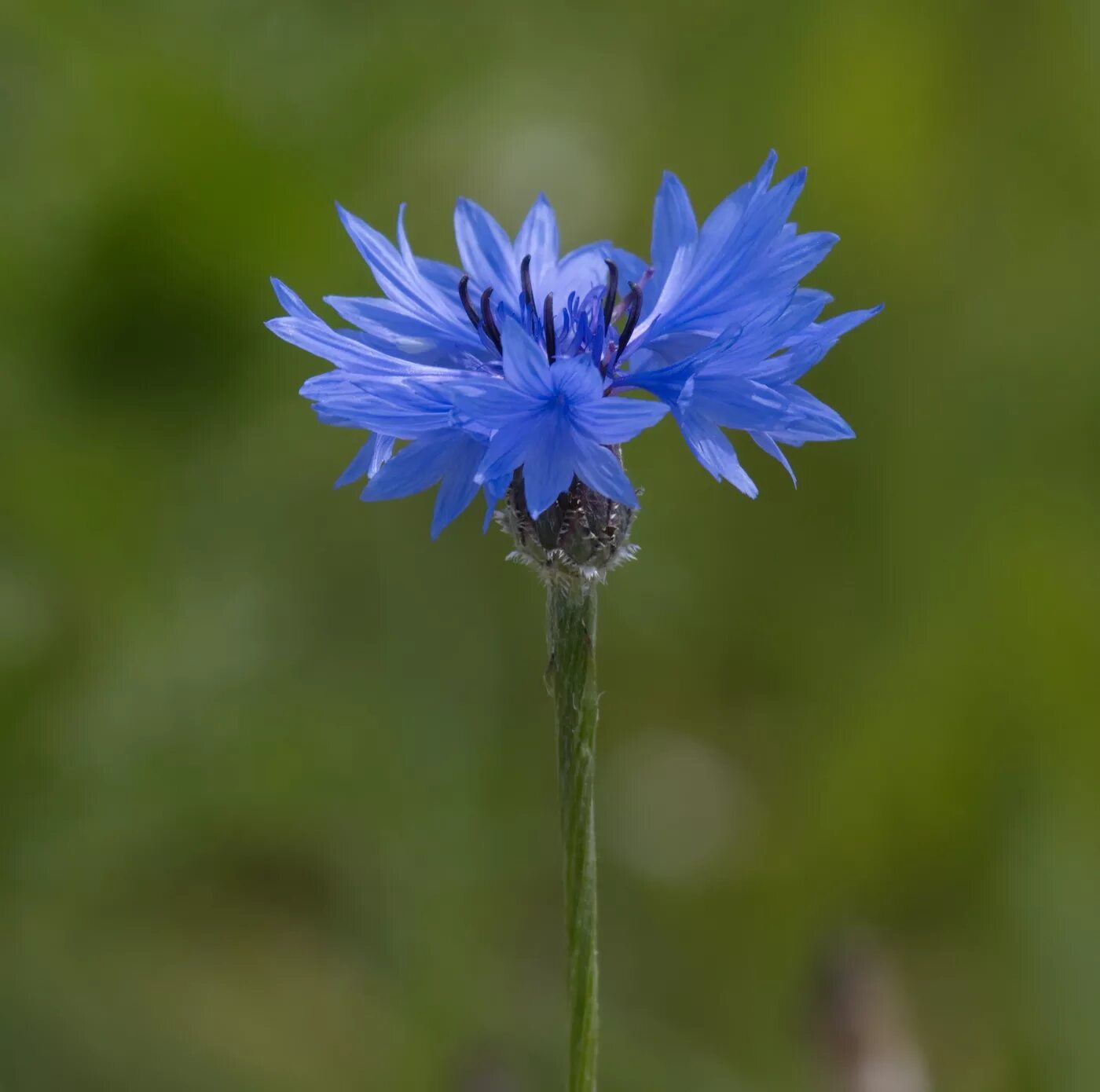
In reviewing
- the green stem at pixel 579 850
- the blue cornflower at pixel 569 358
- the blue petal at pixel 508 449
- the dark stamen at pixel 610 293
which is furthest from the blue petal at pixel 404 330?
the green stem at pixel 579 850

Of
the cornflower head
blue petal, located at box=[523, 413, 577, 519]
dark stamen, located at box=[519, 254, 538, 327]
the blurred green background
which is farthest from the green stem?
the blurred green background

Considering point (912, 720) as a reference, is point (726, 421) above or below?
above

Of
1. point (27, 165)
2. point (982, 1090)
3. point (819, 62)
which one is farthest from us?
point (819, 62)

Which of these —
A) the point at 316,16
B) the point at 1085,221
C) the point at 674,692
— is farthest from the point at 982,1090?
the point at 316,16

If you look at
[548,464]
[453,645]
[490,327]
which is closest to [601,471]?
[548,464]

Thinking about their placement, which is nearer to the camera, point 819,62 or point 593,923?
point 593,923

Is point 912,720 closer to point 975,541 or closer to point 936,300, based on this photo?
point 975,541

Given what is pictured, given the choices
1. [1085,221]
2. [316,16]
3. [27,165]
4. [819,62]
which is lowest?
[27,165]

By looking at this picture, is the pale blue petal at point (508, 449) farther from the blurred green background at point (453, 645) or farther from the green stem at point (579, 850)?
the blurred green background at point (453, 645)
